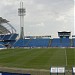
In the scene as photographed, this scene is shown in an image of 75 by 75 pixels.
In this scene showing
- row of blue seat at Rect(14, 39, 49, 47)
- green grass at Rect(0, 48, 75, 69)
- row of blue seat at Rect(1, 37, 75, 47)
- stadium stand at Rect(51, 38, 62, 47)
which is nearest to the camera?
green grass at Rect(0, 48, 75, 69)

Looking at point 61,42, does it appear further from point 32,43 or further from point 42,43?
point 32,43

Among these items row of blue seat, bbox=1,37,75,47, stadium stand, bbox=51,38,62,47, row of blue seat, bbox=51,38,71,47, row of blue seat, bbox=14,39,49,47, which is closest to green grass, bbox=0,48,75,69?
row of blue seat, bbox=51,38,71,47

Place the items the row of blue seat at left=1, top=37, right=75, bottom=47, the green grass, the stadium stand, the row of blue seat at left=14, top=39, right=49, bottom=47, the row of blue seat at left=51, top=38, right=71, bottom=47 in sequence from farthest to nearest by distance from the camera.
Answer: the row of blue seat at left=14, top=39, right=49, bottom=47, the row of blue seat at left=1, top=37, right=75, bottom=47, the stadium stand, the row of blue seat at left=51, top=38, right=71, bottom=47, the green grass

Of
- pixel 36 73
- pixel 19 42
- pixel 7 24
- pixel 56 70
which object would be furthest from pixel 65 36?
pixel 56 70

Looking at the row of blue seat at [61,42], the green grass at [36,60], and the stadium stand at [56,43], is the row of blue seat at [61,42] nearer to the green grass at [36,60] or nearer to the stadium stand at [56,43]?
the stadium stand at [56,43]

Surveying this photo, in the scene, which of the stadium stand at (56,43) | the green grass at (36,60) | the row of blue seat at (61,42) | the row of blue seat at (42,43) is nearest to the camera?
the green grass at (36,60)

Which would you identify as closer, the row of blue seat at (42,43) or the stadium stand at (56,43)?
the stadium stand at (56,43)

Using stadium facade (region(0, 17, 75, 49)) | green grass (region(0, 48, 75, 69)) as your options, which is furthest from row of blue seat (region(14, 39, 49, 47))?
green grass (region(0, 48, 75, 69))

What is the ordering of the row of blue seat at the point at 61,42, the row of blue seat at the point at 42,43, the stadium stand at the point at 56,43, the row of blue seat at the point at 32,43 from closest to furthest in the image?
1. the row of blue seat at the point at 61,42
2. the stadium stand at the point at 56,43
3. the row of blue seat at the point at 42,43
4. the row of blue seat at the point at 32,43

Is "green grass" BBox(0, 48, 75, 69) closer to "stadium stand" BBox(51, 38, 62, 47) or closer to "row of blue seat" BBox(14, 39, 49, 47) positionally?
"stadium stand" BBox(51, 38, 62, 47)

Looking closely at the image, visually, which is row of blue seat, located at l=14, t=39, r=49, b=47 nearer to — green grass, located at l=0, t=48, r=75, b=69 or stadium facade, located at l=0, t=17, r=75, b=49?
stadium facade, located at l=0, t=17, r=75, b=49

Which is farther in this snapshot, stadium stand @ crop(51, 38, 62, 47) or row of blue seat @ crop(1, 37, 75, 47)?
row of blue seat @ crop(1, 37, 75, 47)

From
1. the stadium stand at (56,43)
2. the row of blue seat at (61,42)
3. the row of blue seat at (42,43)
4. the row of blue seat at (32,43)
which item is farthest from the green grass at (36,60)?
the row of blue seat at (32,43)

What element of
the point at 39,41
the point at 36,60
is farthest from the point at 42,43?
the point at 36,60
